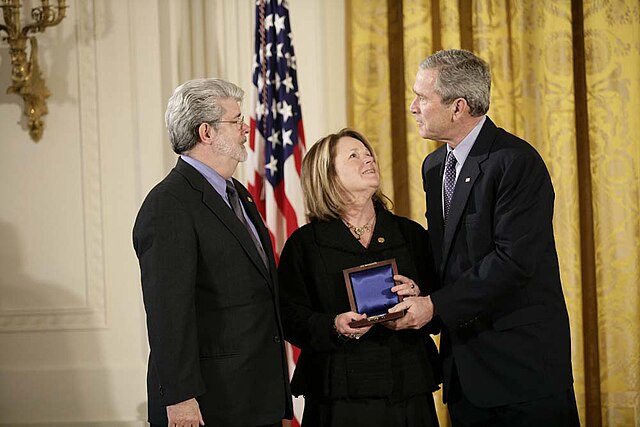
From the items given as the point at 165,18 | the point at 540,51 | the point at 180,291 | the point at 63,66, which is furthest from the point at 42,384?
the point at 540,51

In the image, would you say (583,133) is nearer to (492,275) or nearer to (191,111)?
(492,275)

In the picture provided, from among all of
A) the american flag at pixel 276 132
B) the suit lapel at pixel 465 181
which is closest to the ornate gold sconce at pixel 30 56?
the american flag at pixel 276 132

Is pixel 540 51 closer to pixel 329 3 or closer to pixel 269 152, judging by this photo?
pixel 329 3

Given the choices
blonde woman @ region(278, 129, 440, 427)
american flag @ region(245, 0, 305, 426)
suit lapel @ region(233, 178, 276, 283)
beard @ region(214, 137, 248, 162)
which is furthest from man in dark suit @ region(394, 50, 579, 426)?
american flag @ region(245, 0, 305, 426)

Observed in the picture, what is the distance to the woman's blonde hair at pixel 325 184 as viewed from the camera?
3131 millimetres

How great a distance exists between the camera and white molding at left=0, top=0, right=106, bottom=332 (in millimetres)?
4723

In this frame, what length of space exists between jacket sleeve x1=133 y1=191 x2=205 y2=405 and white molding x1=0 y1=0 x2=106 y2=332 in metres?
2.24

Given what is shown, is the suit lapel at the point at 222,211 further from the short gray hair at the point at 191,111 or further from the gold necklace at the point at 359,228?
the gold necklace at the point at 359,228

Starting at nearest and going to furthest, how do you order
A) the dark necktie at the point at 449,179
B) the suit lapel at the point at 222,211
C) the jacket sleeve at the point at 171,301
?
1. the jacket sleeve at the point at 171,301
2. the suit lapel at the point at 222,211
3. the dark necktie at the point at 449,179

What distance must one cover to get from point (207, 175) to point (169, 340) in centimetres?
61

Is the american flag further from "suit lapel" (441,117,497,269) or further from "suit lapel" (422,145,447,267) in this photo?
"suit lapel" (441,117,497,269)

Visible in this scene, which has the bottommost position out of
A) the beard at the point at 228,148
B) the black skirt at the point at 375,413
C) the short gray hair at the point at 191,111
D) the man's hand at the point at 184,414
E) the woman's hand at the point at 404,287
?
the black skirt at the point at 375,413

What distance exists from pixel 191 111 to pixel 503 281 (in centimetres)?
123

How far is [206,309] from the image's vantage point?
106 inches
